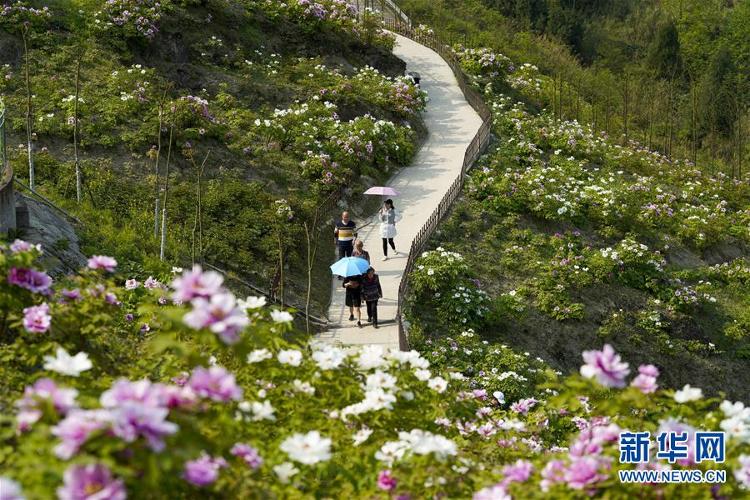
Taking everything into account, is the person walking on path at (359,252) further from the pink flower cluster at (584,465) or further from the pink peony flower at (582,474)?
the pink peony flower at (582,474)

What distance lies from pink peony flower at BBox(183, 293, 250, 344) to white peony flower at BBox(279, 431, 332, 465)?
818 mm

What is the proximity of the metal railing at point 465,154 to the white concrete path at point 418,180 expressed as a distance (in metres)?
0.19

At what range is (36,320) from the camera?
5.75 meters

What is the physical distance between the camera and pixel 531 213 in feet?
67.1

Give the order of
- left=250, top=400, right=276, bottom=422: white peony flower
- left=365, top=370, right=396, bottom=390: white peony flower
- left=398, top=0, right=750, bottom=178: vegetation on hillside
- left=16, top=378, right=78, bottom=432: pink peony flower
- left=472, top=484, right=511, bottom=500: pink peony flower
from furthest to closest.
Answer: left=398, top=0, right=750, bottom=178: vegetation on hillside
left=365, top=370, right=396, bottom=390: white peony flower
left=250, top=400, right=276, bottom=422: white peony flower
left=472, top=484, right=511, bottom=500: pink peony flower
left=16, top=378, right=78, bottom=432: pink peony flower

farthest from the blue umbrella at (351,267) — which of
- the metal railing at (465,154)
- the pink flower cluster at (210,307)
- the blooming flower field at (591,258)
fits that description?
the pink flower cluster at (210,307)

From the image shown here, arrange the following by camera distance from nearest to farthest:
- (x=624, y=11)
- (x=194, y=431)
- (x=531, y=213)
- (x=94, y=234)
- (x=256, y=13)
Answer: (x=194, y=431) → (x=94, y=234) → (x=531, y=213) → (x=256, y=13) → (x=624, y=11)

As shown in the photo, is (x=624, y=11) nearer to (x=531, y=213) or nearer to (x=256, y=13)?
(x=256, y=13)

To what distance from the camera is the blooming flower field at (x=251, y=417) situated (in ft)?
12.7

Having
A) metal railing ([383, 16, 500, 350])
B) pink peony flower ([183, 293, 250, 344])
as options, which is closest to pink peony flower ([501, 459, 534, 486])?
pink peony flower ([183, 293, 250, 344])

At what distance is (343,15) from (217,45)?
5.31 m

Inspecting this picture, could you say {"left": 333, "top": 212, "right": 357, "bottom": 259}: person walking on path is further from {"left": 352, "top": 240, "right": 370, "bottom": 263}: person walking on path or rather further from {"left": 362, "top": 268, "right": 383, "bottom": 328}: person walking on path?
{"left": 362, "top": 268, "right": 383, "bottom": 328}: person walking on path

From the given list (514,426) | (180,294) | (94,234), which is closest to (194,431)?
(180,294)

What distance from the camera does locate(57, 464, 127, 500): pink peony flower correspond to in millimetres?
3678
